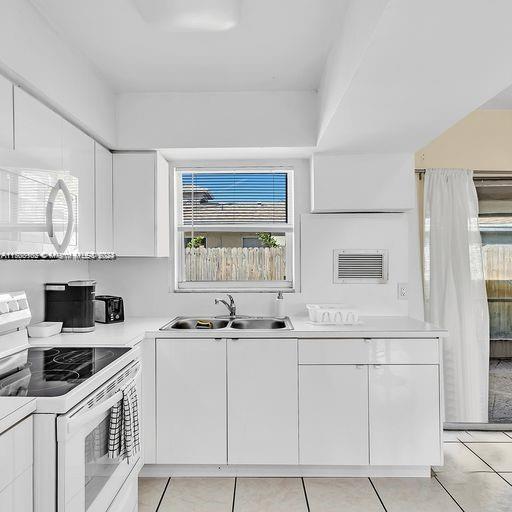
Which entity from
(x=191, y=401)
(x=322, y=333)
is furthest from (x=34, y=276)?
(x=322, y=333)

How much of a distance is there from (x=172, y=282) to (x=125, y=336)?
975 millimetres

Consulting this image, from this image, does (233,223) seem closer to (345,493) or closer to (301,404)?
(301,404)

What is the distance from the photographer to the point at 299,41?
94.0 inches

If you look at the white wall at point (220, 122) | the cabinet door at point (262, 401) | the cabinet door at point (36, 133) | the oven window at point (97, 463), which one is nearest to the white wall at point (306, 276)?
the white wall at point (220, 122)

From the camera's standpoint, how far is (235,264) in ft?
11.7

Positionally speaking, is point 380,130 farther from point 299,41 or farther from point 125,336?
point 125,336

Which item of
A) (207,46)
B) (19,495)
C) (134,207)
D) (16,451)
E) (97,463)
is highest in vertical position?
(207,46)

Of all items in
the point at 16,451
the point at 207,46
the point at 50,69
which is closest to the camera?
the point at 16,451

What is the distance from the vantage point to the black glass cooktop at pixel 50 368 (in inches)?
62.2

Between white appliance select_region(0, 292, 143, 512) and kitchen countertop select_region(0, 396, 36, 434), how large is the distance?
0.04m

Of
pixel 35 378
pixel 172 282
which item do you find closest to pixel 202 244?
pixel 172 282

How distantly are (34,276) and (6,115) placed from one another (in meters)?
1.08

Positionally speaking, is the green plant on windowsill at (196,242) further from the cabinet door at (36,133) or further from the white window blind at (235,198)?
the cabinet door at (36,133)

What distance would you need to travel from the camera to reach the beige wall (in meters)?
3.48
